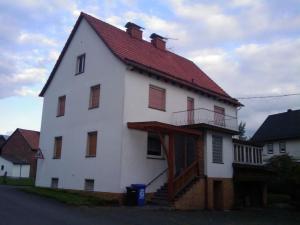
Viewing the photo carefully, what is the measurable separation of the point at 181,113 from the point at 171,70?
2.97 meters

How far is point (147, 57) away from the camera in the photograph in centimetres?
2450

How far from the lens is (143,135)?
21594 millimetres

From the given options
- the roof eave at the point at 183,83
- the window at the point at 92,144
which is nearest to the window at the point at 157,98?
the roof eave at the point at 183,83

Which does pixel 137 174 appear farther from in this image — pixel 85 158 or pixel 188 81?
pixel 188 81

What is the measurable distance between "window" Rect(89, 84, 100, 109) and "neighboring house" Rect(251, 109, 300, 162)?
2542 cm

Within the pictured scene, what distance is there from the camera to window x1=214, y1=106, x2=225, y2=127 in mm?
26208

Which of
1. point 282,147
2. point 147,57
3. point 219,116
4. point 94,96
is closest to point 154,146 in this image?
point 94,96

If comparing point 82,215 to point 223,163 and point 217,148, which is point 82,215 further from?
point 223,163

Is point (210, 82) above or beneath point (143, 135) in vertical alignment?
above

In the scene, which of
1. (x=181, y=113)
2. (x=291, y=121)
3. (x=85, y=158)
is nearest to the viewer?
(x=85, y=158)

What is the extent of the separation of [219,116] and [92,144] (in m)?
9.81

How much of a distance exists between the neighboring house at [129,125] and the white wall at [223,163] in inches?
2.2

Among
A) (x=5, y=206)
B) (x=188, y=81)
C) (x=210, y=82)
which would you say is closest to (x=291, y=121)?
(x=210, y=82)

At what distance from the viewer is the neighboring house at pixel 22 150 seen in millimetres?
54312
